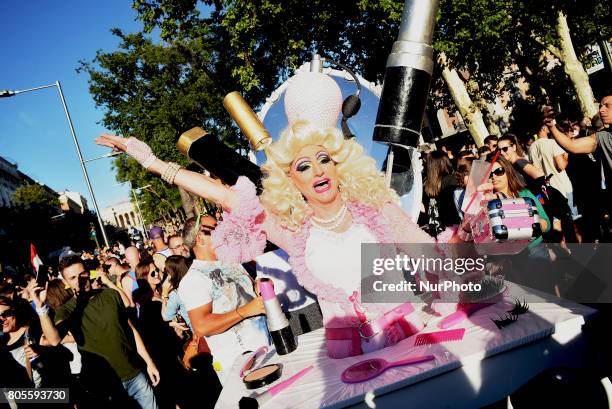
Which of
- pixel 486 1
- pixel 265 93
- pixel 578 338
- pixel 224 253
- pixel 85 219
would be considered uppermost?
pixel 85 219

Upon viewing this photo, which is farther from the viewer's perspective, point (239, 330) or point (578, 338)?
point (239, 330)

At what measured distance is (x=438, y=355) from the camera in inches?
65.9

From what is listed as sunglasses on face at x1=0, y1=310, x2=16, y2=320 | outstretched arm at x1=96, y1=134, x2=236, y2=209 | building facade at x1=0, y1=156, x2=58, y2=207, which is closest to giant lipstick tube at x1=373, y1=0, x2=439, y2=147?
outstretched arm at x1=96, y1=134, x2=236, y2=209

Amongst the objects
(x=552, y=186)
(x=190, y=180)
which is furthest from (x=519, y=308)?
(x=552, y=186)

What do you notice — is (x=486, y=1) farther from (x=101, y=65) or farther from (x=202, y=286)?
(x=101, y=65)

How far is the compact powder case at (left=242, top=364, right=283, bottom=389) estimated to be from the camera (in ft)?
6.36

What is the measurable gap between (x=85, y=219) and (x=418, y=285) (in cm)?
4839

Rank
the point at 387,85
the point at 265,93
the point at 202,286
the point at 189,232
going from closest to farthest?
1. the point at 387,85
2. the point at 202,286
3. the point at 189,232
4. the point at 265,93

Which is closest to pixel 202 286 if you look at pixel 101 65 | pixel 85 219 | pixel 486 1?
pixel 486 1

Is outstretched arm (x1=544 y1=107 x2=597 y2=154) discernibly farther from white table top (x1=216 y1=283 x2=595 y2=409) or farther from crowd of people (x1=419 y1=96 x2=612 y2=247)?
white table top (x1=216 y1=283 x2=595 y2=409)

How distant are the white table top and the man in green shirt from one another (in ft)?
7.61

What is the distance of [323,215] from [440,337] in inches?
32.6

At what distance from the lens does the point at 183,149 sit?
2.28 meters

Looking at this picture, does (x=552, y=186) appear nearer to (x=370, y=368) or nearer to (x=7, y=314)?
(x=370, y=368)
